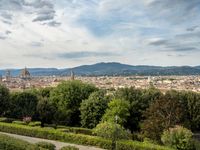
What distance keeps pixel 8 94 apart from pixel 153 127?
1961 centimetres

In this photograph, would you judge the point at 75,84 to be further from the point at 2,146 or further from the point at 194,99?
the point at 2,146

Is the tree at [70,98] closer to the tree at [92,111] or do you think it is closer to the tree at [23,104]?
the tree at [92,111]

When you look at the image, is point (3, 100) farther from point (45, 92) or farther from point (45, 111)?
point (45, 92)

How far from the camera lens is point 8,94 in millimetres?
47875

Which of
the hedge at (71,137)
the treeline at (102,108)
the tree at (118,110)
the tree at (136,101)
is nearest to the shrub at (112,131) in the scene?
the hedge at (71,137)

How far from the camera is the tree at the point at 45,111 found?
48.4 m

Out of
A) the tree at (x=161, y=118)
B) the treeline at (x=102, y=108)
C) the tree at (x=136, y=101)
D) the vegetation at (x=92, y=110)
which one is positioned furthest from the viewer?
the tree at (x=136, y=101)

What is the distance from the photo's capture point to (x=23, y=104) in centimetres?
4866

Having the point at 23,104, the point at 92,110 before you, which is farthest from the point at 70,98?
the point at 23,104

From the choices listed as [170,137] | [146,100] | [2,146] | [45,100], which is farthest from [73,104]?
[2,146]

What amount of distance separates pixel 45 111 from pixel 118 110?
9.43 meters

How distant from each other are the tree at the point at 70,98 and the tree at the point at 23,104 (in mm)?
5017

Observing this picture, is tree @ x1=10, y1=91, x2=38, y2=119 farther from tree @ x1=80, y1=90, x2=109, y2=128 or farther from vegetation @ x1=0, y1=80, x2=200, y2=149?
tree @ x1=80, y1=90, x2=109, y2=128

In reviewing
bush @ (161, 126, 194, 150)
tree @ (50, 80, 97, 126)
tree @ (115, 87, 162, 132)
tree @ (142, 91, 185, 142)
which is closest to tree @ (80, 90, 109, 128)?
tree @ (50, 80, 97, 126)
